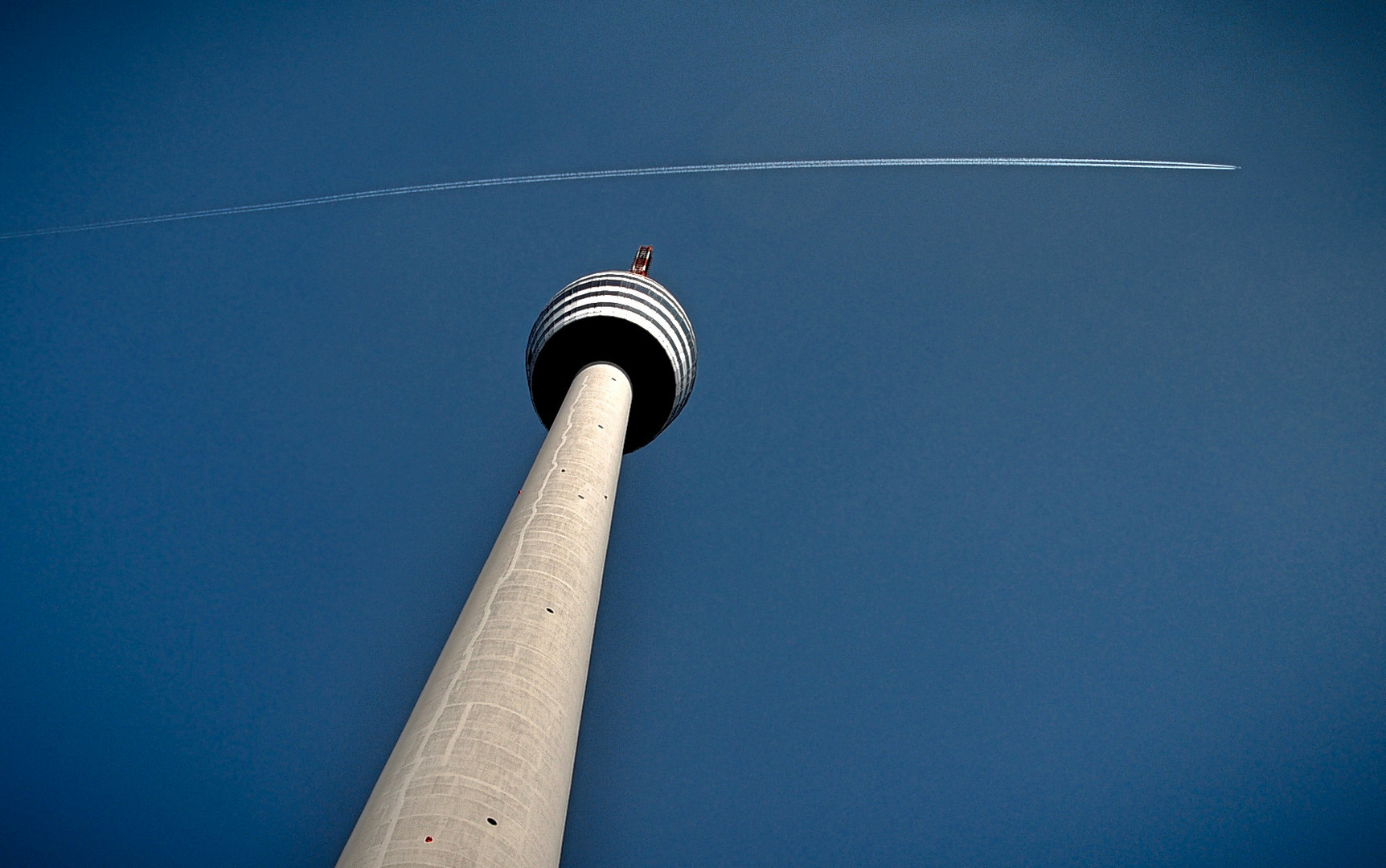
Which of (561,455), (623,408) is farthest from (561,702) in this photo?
(623,408)

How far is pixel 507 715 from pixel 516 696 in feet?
1.27

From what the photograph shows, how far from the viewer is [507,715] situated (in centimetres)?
972

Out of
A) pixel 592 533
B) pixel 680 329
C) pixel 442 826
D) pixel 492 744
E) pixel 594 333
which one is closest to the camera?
pixel 442 826

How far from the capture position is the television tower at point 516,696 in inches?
316

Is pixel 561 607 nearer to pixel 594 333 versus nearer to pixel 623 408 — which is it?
pixel 623 408

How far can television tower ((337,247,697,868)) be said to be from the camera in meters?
8.02

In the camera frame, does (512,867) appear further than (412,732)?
No

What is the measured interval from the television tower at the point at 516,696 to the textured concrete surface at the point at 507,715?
2 cm

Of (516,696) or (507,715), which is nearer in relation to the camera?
(507,715)

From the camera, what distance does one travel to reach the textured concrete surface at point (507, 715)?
7.97 m

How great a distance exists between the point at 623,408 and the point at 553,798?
14.6 metres

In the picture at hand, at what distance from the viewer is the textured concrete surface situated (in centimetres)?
797

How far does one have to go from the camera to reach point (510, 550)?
45.0 feet

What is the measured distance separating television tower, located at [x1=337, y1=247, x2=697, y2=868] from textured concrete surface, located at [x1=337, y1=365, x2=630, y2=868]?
2 cm
